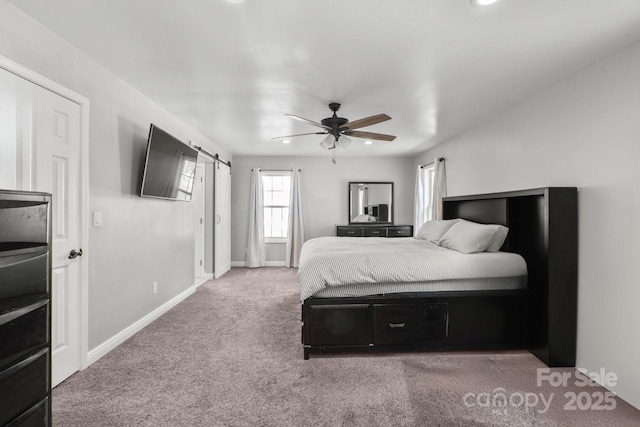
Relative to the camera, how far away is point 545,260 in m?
2.55

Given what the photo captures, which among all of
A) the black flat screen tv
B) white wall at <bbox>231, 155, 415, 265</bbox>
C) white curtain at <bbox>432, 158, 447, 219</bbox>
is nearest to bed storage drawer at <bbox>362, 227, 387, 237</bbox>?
white wall at <bbox>231, 155, 415, 265</bbox>

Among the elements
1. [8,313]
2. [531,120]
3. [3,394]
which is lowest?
[3,394]

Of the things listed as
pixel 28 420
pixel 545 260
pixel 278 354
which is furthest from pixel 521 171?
pixel 28 420

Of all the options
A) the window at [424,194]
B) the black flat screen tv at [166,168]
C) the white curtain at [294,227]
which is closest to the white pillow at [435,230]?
the window at [424,194]

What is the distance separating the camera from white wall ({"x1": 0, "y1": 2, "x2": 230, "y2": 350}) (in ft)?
6.63

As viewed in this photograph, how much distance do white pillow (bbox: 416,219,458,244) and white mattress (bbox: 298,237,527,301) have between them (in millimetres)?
1127

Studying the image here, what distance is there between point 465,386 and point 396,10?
2.41 m

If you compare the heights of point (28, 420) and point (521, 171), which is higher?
point (521, 171)

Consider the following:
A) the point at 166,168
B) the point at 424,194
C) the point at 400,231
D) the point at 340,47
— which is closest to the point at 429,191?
the point at 424,194

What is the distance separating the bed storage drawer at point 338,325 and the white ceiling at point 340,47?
1933mm

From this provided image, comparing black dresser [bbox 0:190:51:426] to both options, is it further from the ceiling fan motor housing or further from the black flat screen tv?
the ceiling fan motor housing

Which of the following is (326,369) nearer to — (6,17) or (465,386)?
(465,386)

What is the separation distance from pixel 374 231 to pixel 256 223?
236cm

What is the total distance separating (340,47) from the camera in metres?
2.23
